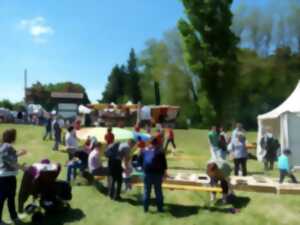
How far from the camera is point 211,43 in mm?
34594

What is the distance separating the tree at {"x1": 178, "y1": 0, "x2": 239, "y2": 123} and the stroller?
1030 inches

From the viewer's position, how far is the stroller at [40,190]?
9.26 meters

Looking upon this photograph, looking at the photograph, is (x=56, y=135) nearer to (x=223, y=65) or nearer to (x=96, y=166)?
(x=96, y=166)

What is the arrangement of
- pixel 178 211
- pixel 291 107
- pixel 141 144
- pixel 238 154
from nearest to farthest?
1. pixel 178 211
2. pixel 238 154
3. pixel 141 144
4. pixel 291 107

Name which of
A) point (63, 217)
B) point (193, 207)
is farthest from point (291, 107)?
point (63, 217)

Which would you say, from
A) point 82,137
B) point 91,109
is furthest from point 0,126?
point 82,137

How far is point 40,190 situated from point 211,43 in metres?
27.1

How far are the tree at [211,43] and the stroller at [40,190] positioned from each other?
85.8 feet

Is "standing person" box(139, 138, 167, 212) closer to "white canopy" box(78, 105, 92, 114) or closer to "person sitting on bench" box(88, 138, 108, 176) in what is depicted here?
"person sitting on bench" box(88, 138, 108, 176)

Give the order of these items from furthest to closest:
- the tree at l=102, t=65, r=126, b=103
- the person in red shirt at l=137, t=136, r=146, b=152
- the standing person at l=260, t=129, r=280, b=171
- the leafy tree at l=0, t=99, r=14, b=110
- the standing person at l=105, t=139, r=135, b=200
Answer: the tree at l=102, t=65, r=126, b=103 < the leafy tree at l=0, t=99, r=14, b=110 < the standing person at l=260, t=129, r=280, b=171 < the person in red shirt at l=137, t=136, r=146, b=152 < the standing person at l=105, t=139, r=135, b=200

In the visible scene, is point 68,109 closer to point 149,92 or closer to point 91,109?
point 91,109

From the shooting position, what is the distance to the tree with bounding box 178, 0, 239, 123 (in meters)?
34.2

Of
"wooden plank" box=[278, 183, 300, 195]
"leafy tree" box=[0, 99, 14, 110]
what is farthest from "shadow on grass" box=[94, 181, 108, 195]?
"leafy tree" box=[0, 99, 14, 110]

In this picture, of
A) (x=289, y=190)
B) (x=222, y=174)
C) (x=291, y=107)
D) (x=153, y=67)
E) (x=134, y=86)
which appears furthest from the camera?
(x=134, y=86)
